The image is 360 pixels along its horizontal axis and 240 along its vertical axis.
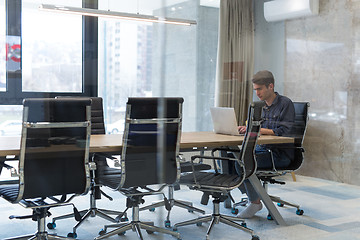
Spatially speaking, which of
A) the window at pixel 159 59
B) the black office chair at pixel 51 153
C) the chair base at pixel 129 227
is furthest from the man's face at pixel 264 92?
the black office chair at pixel 51 153

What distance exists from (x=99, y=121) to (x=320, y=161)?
6.24 feet

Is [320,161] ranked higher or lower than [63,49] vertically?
lower

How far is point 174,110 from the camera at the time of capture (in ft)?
8.98

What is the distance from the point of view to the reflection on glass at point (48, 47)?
2898mm

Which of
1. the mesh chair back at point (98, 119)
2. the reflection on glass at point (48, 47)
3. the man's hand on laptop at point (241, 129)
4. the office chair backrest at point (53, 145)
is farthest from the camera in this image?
the man's hand on laptop at point (241, 129)

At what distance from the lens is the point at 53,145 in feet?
8.43

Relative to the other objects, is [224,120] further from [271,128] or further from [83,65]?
[83,65]

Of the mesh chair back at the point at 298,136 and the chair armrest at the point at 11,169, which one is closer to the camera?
the chair armrest at the point at 11,169

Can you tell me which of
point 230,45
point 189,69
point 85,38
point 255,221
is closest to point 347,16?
point 230,45

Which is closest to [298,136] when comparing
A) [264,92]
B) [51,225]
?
[264,92]

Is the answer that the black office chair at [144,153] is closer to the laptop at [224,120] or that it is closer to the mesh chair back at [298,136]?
the laptop at [224,120]

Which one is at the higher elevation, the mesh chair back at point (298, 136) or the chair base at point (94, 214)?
the mesh chair back at point (298, 136)

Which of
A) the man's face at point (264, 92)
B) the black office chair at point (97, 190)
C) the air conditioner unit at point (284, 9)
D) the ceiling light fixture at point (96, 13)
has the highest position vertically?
the air conditioner unit at point (284, 9)

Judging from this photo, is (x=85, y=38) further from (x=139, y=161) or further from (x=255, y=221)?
(x=255, y=221)
